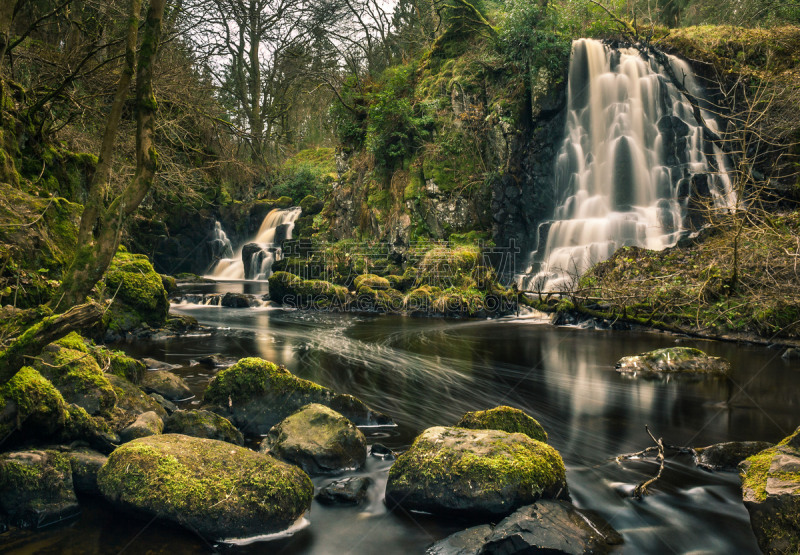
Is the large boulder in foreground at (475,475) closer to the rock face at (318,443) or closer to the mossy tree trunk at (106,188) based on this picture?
the rock face at (318,443)

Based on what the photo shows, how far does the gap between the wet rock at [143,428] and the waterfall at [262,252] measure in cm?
1925

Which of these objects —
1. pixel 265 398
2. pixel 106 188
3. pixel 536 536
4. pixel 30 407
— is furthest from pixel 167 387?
pixel 536 536

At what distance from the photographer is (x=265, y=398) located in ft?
18.6

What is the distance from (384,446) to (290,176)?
27.0 meters

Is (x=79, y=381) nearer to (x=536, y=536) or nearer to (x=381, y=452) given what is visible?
(x=381, y=452)

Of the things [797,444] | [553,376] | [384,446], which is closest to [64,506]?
[384,446]

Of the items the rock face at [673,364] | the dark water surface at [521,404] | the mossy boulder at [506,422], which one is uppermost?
the mossy boulder at [506,422]

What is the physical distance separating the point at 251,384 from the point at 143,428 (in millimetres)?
1380

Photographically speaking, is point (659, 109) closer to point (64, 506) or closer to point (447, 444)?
point (447, 444)

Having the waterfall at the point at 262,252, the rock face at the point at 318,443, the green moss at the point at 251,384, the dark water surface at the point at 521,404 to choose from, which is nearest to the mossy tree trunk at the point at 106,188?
the dark water surface at the point at 521,404

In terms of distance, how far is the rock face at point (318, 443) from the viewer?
175 inches

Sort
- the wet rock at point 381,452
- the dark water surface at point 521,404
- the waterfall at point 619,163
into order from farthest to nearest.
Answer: the waterfall at point 619,163 < the wet rock at point 381,452 < the dark water surface at point 521,404

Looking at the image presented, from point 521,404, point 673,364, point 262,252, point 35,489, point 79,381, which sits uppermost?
point 262,252

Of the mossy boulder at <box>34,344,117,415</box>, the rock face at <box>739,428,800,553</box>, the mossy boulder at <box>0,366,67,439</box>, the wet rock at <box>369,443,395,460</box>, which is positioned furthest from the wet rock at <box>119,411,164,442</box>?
the rock face at <box>739,428,800,553</box>
